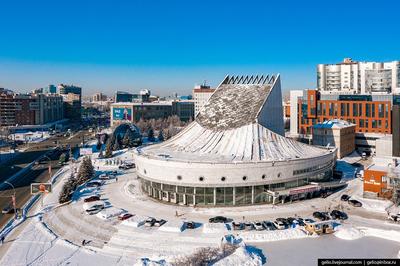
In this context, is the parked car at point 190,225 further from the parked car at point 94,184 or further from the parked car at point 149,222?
the parked car at point 94,184

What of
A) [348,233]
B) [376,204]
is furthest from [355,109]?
[348,233]

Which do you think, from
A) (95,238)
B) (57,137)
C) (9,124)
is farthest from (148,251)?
(9,124)

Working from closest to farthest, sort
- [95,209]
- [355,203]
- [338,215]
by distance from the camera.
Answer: [338,215] < [95,209] < [355,203]

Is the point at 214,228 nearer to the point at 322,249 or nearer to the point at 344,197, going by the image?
the point at 322,249

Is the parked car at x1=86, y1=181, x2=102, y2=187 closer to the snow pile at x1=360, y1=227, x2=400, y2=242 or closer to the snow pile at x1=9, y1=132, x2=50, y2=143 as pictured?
the snow pile at x1=360, y1=227, x2=400, y2=242

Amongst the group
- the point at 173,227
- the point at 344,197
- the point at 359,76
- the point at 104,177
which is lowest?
the point at 173,227

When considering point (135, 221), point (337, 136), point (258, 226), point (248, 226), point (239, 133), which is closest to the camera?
point (258, 226)
